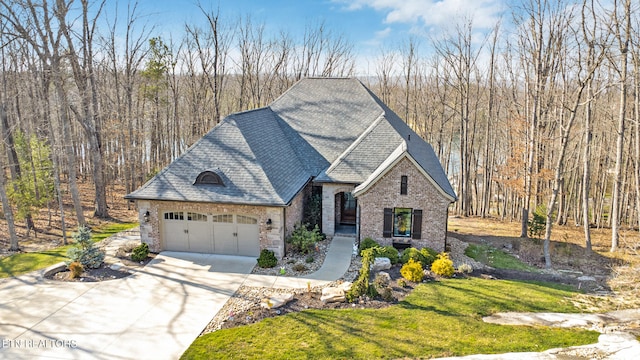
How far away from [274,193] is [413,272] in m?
5.91

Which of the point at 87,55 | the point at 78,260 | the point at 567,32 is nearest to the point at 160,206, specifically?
the point at 78,260

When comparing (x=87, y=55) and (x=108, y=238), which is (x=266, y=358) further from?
(x=87, y=55)

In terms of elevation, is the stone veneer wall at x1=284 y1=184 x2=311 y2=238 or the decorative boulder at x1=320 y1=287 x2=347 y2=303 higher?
the stone veneer wall at x1=284 y1=184 x2=311 y2=238

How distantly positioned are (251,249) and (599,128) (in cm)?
2671

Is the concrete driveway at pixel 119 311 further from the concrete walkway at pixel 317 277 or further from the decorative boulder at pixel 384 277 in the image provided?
the decorative boulder at pixel 384 277

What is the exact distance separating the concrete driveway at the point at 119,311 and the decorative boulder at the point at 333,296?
300 cm

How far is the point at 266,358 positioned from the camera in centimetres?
934

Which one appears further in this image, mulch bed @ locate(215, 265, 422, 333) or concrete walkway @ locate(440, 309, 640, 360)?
mulch bed @ locate(215, 265, 422, 333)

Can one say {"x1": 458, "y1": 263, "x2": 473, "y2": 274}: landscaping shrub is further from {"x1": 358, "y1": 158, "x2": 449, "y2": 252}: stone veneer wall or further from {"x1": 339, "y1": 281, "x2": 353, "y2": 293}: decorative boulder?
{"x1": 339, "y1": 281, "x2": 353, "y2": 293}: decorative boulder

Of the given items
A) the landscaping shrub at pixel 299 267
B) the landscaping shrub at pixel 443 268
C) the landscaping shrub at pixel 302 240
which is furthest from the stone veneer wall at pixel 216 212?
the landscaping shrub at pixel 443 268

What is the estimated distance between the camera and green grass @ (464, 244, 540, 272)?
16478 mm

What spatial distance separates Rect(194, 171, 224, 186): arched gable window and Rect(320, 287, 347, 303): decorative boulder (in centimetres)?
624

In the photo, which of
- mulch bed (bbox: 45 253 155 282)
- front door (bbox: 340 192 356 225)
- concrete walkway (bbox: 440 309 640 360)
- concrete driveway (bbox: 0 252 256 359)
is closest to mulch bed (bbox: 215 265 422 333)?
concrete driveway (bbox: 0 252 256 359)

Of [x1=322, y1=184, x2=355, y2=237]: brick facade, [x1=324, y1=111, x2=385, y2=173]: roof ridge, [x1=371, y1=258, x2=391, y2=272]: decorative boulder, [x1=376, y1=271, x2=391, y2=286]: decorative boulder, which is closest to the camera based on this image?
[x1=376, y1=271, x2=391, y2=286]: decorative boulder
